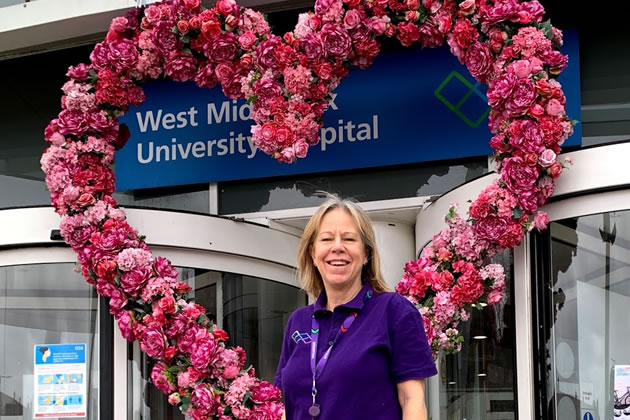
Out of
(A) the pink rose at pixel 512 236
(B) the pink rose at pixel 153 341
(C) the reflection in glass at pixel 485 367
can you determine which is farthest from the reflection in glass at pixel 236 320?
(A) the pink rose at pixel 512 236

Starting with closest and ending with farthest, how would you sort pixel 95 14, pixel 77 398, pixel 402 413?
pixel 402 413 < pixel 77 398 < pixel 95 14

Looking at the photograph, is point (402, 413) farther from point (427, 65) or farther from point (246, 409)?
point (427, 65)

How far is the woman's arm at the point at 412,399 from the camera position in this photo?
3020 millimetres

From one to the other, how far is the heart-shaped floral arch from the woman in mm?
2254

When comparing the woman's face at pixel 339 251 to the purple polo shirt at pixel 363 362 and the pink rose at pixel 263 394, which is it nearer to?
the purple polo shirt at pixel 363 362

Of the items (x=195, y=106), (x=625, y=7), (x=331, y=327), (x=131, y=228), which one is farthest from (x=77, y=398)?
(x=625, y=7)

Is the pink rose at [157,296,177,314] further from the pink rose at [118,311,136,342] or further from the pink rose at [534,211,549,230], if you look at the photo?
the pink rose at [534,211,549,230]

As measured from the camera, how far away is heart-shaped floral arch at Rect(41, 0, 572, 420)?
546 centimetres

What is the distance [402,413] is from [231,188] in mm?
4518

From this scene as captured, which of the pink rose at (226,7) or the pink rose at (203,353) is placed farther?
Result: the pink rose at (226,7)

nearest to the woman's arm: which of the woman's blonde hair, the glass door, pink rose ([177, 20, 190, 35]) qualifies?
the woman's blonde hair

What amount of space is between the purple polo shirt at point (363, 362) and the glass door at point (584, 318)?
2.33 m

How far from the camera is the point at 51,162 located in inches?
249

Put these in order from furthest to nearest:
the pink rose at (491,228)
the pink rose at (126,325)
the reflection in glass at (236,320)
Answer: the reflection in glass at (236,320), the pink rose at (126,325), the pink rose at (491,228)
